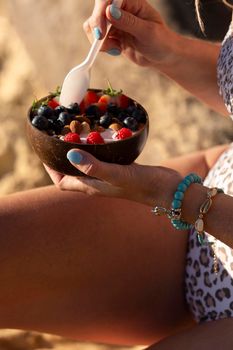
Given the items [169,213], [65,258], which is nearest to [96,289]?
[65,258]

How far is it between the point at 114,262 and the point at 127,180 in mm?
298

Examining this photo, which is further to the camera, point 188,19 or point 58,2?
point 58,2

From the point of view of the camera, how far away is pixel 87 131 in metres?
1.18

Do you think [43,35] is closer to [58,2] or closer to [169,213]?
[58,2]

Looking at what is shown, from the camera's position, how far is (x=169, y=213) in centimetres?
119

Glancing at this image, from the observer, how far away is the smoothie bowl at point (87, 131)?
3.76ft

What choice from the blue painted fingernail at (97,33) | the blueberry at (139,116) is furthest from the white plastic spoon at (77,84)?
the blueberry at (139,116)

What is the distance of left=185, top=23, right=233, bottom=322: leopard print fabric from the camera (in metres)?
1.30

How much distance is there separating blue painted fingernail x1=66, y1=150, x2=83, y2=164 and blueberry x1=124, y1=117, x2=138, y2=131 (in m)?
0.13

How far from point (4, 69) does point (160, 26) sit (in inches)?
54.7

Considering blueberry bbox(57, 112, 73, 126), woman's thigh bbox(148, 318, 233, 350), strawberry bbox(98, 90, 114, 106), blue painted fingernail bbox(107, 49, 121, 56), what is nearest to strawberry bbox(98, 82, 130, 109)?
strawberry bbox(98, 90, 114, 106)

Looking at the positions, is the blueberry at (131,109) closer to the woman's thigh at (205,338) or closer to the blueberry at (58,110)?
the blueberry at (58,110)

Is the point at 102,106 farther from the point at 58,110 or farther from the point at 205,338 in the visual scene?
the point at 205,338

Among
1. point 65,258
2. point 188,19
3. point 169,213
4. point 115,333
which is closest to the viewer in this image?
point 169,213
